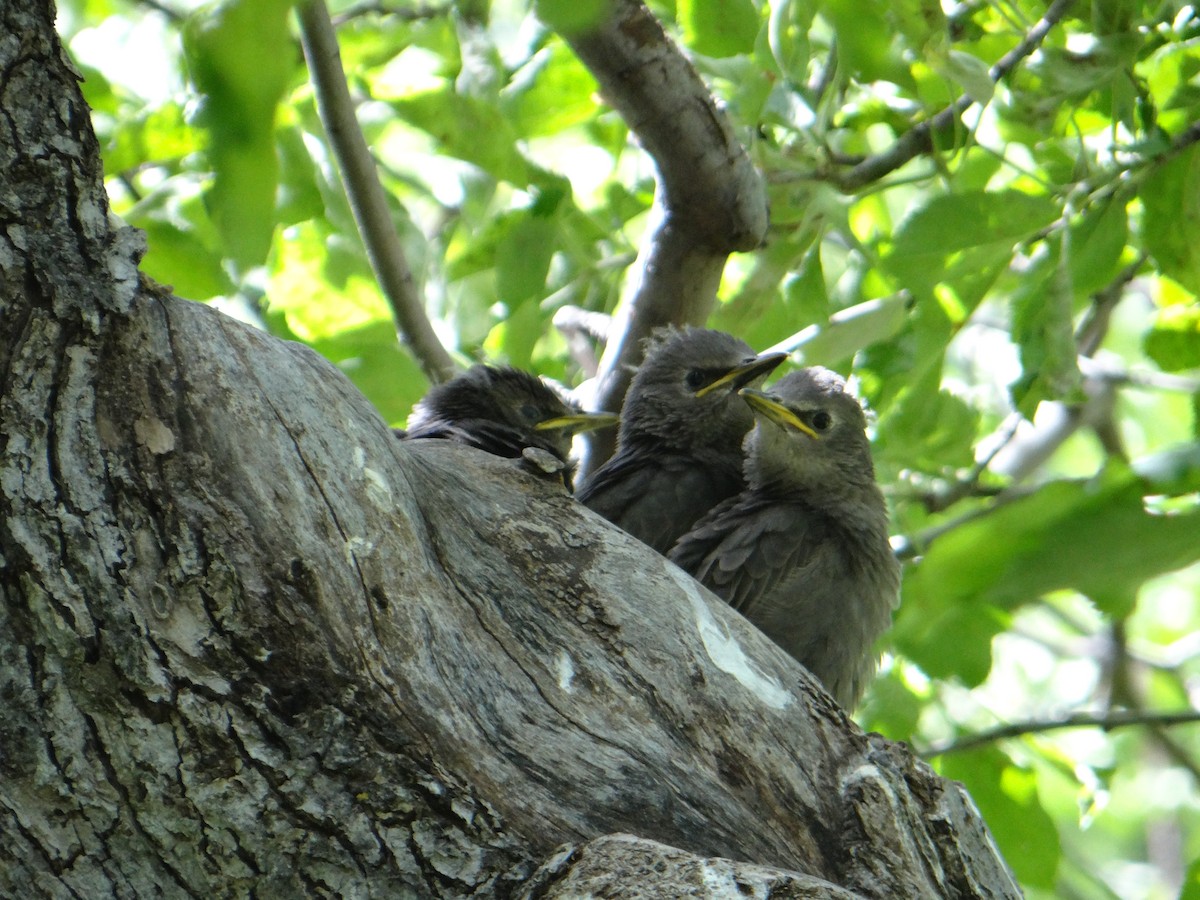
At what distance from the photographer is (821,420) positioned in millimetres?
4844

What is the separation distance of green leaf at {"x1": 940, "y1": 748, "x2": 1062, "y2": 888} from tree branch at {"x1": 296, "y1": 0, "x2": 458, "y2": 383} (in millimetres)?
2442

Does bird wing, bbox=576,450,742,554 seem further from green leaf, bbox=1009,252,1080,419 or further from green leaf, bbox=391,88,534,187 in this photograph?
green leaf, bbox=1009,252,1080,419

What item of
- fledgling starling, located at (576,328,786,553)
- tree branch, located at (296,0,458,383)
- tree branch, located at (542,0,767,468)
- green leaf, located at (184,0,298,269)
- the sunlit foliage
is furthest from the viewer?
fledgling starling, located at (576,328,786,553)

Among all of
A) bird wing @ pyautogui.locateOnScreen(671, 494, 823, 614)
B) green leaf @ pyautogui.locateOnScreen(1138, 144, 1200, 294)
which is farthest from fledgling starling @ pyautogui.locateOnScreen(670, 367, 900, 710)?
green leaf @ pyautogui.locateOnScreen(1138, 144, 1200, 294)

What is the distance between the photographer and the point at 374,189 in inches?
181

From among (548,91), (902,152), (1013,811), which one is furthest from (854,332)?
(1013,811)

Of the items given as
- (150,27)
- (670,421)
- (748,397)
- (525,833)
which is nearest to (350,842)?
(525,833)

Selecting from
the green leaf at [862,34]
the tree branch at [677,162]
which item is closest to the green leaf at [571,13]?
the green leaf at [862,34]

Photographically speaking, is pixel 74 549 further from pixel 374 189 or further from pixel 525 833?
pixel 374 189

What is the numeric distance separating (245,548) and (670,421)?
9.60 feet

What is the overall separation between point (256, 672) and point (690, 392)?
3036 millimetres

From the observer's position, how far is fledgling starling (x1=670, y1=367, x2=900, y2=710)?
424cm

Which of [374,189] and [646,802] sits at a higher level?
[374,189]

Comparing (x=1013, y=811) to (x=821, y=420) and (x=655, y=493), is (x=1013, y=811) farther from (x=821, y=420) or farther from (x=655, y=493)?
(x=655, y=493)
